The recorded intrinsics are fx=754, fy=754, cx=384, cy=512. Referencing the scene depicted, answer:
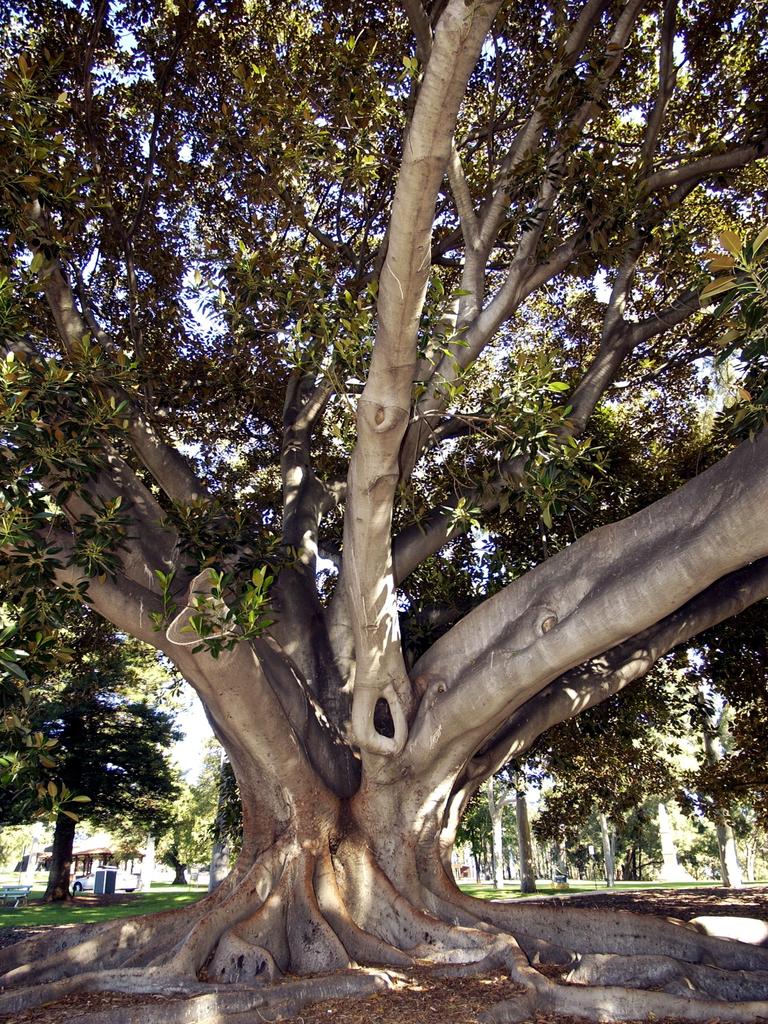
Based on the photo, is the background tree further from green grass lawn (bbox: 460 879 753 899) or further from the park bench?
green grass lawn (bbox: 460 879 753 899)

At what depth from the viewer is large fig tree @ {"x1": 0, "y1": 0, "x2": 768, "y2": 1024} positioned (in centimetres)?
447

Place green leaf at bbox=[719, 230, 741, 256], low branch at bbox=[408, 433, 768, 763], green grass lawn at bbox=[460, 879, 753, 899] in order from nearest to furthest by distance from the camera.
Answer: green leaf at bbox=[719, 230, 741, 256] < low branch at bbox=[408, 433, 768, 763] < green grass lawn at bbox=[460, 879, 753, 899]

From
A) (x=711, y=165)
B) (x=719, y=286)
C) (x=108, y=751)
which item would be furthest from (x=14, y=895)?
(x=719, y=286)

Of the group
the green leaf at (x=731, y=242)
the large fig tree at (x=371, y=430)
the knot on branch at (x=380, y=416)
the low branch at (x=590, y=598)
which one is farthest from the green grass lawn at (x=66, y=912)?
the green leaf at (x=731, y=242)

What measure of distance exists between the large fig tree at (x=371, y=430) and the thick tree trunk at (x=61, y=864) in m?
12.3

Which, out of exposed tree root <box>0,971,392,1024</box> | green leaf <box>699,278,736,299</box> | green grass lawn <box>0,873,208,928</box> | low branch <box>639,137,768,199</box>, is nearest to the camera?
green leaf <box>699,278,736,299</box>

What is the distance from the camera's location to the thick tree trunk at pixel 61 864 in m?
17.5

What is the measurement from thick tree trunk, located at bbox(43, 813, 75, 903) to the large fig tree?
12333mm

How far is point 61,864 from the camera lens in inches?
692

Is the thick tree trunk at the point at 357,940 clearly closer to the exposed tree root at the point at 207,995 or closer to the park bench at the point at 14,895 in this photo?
the exposed tree root at the point at 207,995

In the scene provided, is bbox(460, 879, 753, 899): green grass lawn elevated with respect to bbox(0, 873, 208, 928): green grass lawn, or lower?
lower

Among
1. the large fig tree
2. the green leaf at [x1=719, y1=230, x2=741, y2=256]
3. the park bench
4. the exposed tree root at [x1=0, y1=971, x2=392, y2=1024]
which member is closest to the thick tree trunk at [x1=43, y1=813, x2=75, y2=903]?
the park bench

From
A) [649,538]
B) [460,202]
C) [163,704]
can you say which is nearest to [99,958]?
[649,538]

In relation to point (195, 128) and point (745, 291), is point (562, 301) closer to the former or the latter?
point (195, 128)
